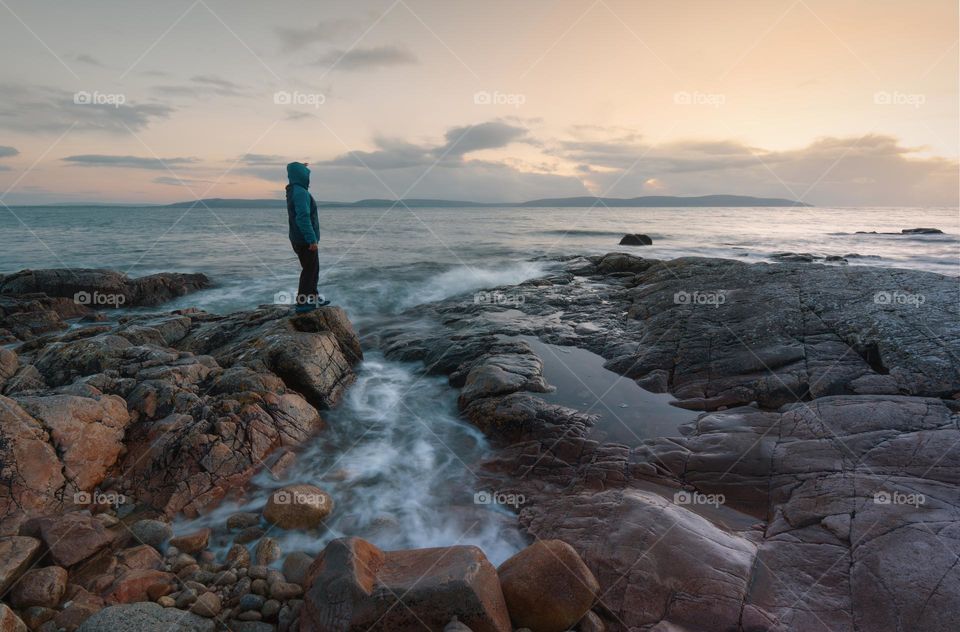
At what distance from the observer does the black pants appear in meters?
9.78

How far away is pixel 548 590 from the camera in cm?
414

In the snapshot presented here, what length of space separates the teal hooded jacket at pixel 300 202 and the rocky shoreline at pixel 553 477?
5.91ft

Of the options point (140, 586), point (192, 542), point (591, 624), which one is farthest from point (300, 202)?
point (591, 624)

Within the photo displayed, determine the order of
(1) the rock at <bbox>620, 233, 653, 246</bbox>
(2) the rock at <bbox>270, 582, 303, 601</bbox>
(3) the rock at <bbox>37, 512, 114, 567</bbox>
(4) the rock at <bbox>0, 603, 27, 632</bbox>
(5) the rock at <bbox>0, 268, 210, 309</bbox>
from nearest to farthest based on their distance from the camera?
1. (4) the rock at <bbox>0, 603, 27, 632</bbox>
2. (2) the rock at <bbox>270, 582, 303, 601</bbox>
3. (3) the rock at <bbox>37, 512, 114, 567</bbox>
4. (5) the rock at <bbox>0, 268, 210, 309</bbox>
5. (1) the rock at <bbox>620, 233, 653, 246</bbox>

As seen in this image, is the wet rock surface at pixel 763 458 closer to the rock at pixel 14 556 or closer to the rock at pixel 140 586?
the rock at pixel 140 586

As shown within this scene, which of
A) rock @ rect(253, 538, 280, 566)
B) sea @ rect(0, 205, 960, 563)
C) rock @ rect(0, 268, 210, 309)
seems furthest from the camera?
rock @ rect(0, 268, 210, 309)

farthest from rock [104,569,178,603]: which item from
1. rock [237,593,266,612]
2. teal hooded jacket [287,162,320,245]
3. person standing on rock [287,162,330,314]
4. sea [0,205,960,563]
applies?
teal hooded jacket [287,162,320,245]

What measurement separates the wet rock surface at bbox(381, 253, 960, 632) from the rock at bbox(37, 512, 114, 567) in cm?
457

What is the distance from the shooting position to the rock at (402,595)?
3.82 m

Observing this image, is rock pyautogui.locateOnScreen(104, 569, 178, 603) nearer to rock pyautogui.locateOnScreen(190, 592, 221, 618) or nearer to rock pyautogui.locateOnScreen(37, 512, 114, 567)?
rock pyautogui.locateOnScreen(190, 592, 221, 618)

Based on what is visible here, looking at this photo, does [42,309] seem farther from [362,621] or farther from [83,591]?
[362,621]

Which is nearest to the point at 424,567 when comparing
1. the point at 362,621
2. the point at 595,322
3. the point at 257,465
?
the point at 362,621

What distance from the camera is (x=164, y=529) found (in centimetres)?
531

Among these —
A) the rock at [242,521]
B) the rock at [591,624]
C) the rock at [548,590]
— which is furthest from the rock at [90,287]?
the rock at [591,624]
